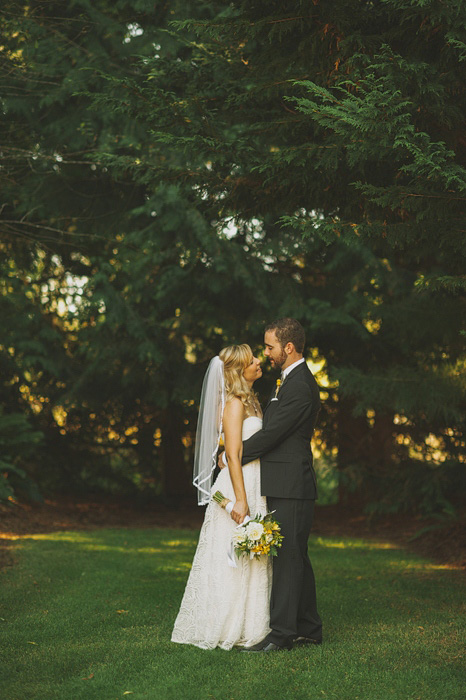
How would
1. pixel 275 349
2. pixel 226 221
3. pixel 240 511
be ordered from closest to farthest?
pixel 240 511, pixel 275 349, pixel 226 221

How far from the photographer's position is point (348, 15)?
5527 mm

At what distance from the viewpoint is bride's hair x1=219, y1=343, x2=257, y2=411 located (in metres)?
5.60

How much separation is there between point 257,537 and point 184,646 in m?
0.99

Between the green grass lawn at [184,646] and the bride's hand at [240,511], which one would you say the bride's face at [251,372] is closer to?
the bride's hand at [240,511]

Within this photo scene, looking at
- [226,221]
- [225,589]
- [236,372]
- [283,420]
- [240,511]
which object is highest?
[226,221]

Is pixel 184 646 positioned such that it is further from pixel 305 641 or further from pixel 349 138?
pixel 349 138

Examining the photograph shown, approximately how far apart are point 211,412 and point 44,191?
706cm

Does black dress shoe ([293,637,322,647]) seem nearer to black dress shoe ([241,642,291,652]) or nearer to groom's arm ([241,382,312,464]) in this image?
black dress shoe ([241,642,291,652])

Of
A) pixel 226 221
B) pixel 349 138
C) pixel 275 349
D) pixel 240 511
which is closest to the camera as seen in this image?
pixel 349 138

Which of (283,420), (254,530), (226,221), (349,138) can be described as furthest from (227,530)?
(226,221)

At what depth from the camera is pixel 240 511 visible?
5.45 m

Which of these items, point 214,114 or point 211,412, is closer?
point 211,412

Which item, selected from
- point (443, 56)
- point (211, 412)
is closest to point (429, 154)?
point (443, 56)

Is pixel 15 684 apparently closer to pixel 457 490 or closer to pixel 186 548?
pixel 186 548
